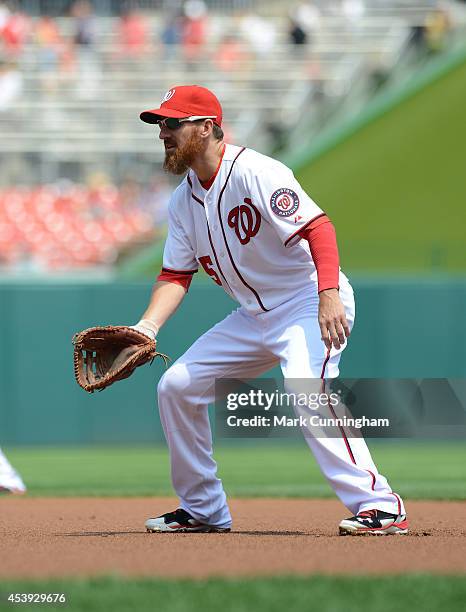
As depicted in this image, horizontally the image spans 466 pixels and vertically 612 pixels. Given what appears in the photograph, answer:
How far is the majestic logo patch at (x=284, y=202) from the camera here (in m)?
4.93

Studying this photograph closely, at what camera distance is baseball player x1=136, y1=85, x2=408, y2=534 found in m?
4.93

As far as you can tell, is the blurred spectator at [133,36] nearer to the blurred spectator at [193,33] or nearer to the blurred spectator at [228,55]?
the blurred spectator at [193,33]

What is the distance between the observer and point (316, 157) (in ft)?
48.7

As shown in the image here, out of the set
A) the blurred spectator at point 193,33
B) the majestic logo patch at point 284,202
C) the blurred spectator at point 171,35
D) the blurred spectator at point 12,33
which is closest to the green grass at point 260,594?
the majestic logo patch at point 284,202

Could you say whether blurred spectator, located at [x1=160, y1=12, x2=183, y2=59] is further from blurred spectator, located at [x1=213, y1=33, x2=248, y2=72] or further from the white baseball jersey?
the white baseball jersey

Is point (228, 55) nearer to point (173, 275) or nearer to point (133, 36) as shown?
point (133, 36)

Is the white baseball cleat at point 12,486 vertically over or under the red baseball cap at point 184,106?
under

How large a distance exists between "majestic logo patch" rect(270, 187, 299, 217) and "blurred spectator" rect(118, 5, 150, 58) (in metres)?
13.3

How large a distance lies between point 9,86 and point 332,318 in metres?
13.3

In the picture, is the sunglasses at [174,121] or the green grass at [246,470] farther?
the green grass at [246,470]

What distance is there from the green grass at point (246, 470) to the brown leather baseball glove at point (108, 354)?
2636 mm

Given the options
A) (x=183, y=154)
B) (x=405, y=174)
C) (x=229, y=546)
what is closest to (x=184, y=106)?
(x=183, y=154)

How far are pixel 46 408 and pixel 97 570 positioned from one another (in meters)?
7.35

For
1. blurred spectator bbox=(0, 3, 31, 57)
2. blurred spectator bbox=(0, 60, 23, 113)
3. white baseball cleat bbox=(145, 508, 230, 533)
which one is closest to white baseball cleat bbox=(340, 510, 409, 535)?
white baseball cleat bbox=(145, 508, 230, 533)
